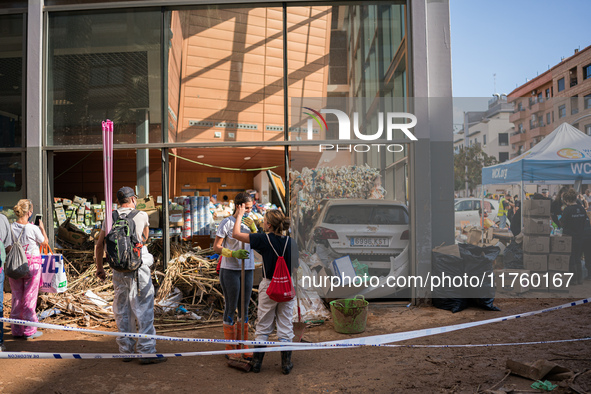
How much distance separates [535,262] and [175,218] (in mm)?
6988

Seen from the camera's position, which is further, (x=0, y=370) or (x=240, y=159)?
(x=240, y=159)

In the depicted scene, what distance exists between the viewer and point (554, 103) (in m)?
9.23

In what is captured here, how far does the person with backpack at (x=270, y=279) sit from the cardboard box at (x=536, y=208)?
6.39m

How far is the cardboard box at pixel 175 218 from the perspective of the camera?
8.20 m

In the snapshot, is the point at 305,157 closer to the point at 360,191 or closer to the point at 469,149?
the point at 360,191

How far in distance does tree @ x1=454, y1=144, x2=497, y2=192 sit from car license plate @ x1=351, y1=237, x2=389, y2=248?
1.59 meters

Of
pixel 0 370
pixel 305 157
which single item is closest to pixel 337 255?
pixel 305 157

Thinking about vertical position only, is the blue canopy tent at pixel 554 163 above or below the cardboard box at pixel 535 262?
above

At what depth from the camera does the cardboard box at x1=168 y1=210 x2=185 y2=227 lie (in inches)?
323

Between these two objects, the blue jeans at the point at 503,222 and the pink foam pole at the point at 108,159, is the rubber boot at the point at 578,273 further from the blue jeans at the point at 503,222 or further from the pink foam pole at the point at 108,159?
the pink foam pole at the point at 108,159

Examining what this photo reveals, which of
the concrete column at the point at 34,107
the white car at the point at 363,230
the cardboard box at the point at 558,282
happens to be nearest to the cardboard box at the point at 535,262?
the cardboard box at the point at 558,282

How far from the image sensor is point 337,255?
709cm

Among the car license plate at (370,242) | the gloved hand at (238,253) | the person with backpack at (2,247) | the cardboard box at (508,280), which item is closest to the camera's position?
the gloved hand at (238,253)

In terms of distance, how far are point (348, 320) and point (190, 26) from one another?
573cm
